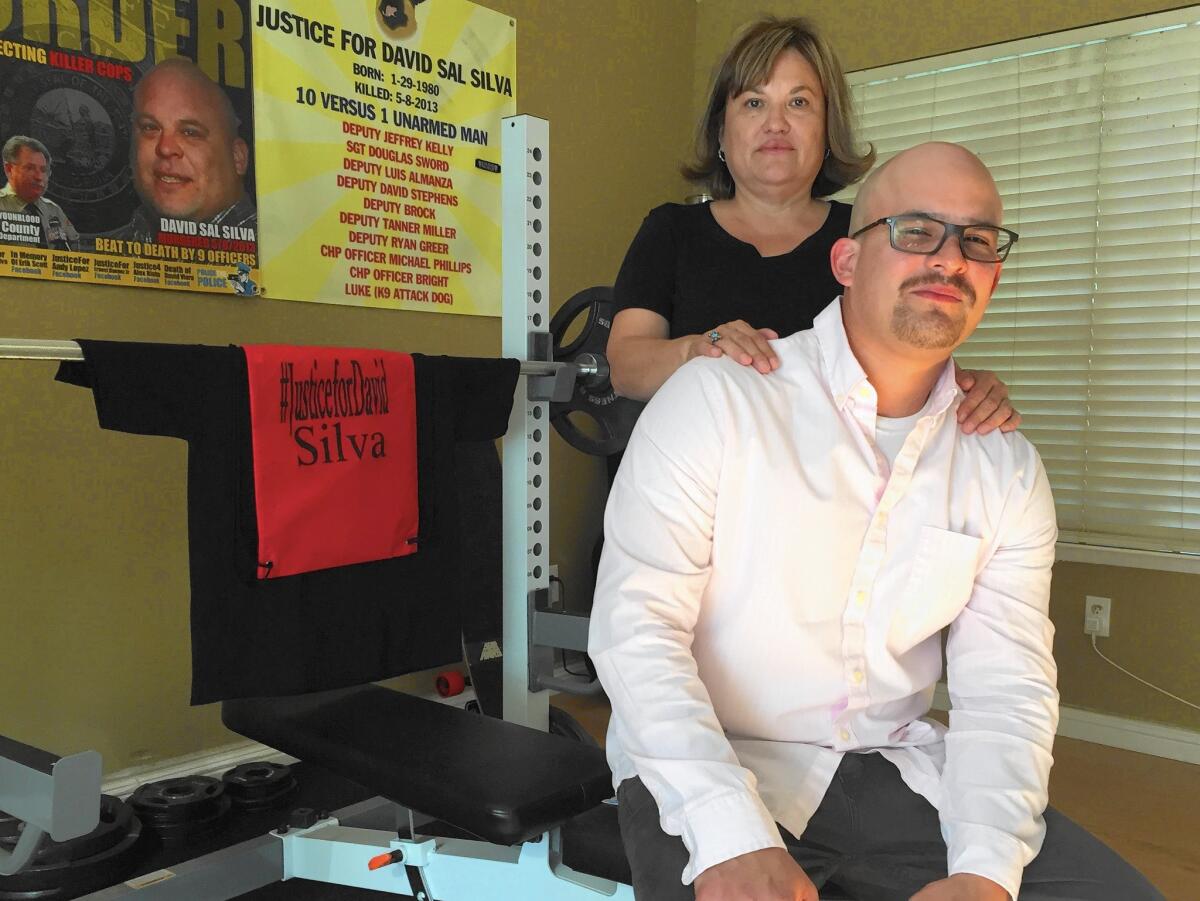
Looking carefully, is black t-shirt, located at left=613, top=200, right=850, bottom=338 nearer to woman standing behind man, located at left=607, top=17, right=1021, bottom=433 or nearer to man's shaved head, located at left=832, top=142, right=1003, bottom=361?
woman standing behind man, located at left=607, top=17, right=1021, bottom=433

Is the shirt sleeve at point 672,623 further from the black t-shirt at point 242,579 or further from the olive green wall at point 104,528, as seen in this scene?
the olive green wall at point 104,528

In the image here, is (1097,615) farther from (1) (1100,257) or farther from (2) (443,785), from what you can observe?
(2) (443,785)

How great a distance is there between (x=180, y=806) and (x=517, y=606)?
3.03 feet

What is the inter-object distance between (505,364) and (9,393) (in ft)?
3.88

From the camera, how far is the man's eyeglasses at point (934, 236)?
1235mm

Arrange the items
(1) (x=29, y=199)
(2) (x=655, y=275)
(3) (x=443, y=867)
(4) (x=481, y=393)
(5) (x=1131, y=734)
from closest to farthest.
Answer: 1. (3) (x=443, y=867)
2. (2) (x=655, y=275)
3. (4) (x=481, y=393)
4. (1) (x=29, y=199)
5. (5) (x=1131, y=734)

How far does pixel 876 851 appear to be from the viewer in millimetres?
1193

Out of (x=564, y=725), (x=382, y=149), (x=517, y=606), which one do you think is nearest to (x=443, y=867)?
(x=517, y=606)

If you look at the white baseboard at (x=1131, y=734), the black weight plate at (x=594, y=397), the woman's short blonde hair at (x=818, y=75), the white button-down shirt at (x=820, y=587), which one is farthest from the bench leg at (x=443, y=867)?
the white baseboard at (x=1131, y=734)

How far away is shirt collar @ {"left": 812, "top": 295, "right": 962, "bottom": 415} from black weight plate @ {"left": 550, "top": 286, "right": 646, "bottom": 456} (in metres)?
0.78

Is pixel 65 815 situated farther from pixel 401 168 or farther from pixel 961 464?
pixel 401 168

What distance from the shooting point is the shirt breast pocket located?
126 centimetres

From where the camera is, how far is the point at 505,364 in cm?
193

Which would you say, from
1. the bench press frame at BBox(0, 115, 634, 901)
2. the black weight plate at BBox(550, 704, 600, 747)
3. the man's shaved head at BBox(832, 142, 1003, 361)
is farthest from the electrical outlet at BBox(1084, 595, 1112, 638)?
the man's shaved head at BBox(832, 142, 1003, 361)
